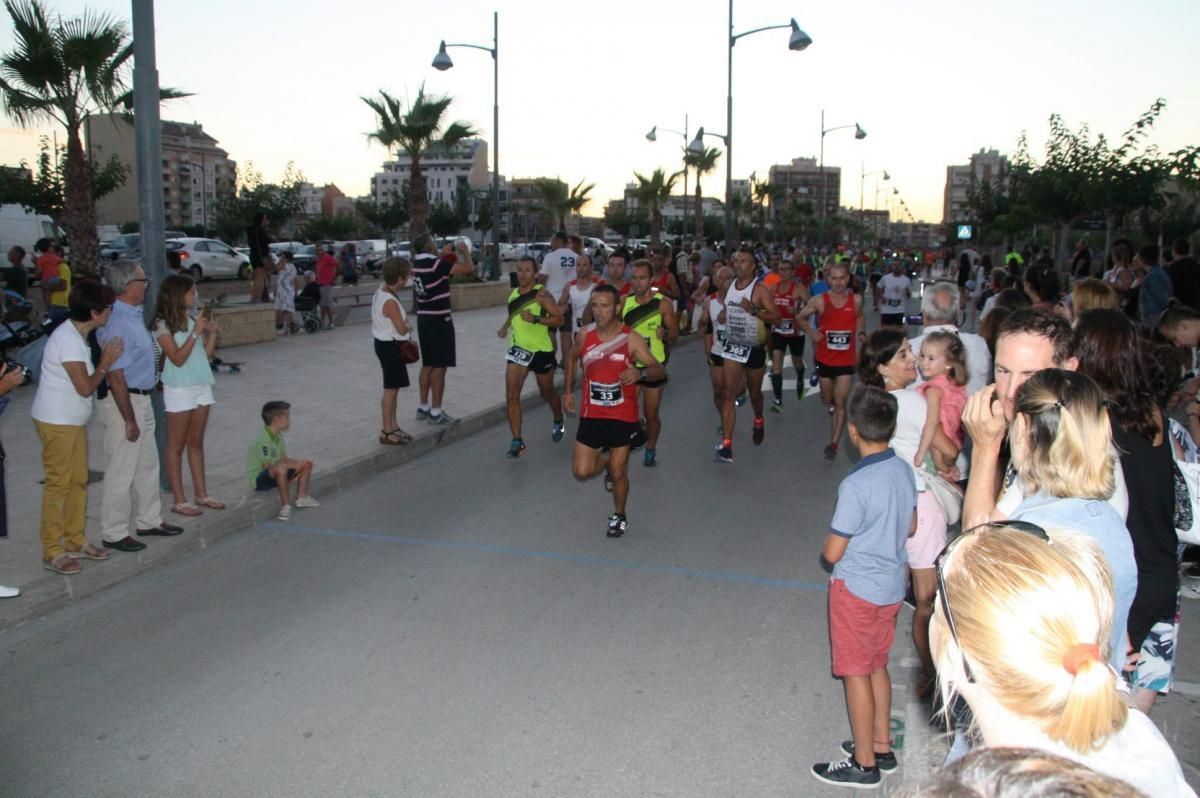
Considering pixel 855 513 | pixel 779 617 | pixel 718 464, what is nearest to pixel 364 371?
pixel 718 464

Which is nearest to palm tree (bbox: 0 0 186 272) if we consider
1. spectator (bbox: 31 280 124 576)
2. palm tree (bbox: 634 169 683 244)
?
spectator (bbox: 31 280 124 576)

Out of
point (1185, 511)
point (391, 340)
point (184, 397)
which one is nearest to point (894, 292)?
point (391, 340)

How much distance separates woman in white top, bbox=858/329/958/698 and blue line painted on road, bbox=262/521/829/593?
1.02 metres

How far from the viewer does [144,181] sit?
7.34 metres

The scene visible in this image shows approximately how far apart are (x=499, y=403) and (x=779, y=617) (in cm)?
694

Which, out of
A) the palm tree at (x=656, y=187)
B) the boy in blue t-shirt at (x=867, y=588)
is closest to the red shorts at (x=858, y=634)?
the boy in blue t-shirt at (x=867, y=588)

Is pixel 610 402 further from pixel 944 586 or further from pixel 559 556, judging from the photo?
pixel 944 586

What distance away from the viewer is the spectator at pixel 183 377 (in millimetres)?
6703

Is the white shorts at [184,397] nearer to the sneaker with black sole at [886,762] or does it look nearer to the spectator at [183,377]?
the spectator at [183,377]

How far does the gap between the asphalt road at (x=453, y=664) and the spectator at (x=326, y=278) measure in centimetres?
1333

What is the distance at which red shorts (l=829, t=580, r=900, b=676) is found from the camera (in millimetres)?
3680

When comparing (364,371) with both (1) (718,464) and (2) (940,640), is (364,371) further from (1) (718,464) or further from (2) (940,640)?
(2) (940,640)

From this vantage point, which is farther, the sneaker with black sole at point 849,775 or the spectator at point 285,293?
the spectator at point 285,293

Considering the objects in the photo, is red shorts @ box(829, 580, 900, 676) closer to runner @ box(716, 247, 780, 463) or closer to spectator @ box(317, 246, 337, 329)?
runner @ box(716, 247, 780, 463)
